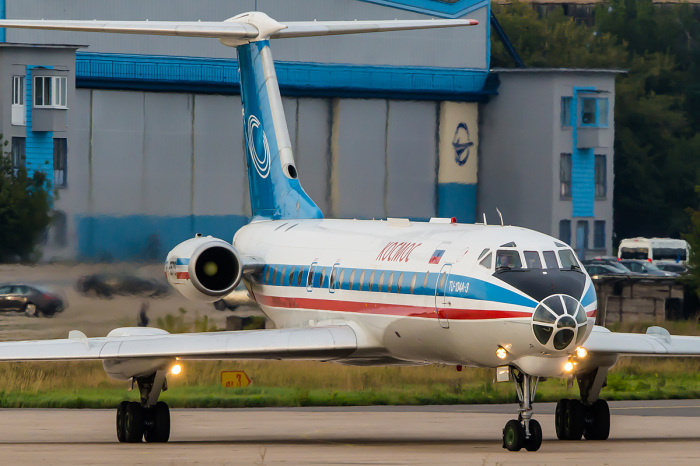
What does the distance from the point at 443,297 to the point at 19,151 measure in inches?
1535

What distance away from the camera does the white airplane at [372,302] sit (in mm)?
21016

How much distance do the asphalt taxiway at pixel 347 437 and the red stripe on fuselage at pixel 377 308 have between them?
189 cm

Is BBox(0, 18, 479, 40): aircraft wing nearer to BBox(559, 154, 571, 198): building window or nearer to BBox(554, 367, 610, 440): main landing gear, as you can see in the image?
BBox(554, 367, 610, 440): main landing gear

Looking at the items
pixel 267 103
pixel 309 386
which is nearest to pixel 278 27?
pixel 267 103

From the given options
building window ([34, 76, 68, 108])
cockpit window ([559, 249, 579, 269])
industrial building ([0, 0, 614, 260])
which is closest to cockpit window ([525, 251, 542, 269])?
cockpit window ([559, 249, 579, 269])

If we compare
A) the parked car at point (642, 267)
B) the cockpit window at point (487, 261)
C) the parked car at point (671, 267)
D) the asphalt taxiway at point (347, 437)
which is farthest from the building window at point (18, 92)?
the cockpit window at point (487, 261)

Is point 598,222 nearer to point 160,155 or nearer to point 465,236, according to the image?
point 160,155

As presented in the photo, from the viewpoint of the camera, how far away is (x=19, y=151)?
58344mm

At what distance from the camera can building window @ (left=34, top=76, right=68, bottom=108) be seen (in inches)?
2271

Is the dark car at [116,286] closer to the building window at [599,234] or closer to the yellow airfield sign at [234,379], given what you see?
the yellow airfield sign at [234,379]

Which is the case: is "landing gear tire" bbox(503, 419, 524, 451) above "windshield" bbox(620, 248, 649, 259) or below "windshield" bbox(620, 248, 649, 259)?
below

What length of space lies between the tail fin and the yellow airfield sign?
14.4ft

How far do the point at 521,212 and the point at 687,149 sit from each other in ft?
85.6

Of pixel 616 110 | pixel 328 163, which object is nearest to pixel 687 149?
pixel 616 110
